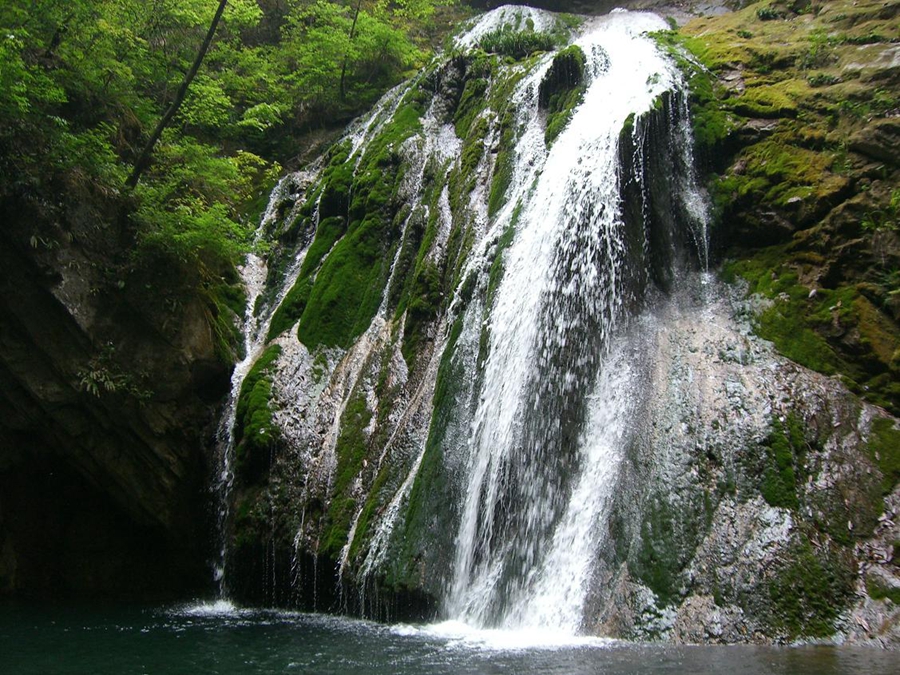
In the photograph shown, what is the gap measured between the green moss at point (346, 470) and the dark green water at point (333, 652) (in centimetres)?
129

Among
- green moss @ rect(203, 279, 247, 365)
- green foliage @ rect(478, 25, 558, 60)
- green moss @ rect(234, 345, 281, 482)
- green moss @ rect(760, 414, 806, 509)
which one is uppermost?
green foliage @ rect(478, 25, 558, 60)

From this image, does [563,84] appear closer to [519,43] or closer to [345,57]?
[519,43]

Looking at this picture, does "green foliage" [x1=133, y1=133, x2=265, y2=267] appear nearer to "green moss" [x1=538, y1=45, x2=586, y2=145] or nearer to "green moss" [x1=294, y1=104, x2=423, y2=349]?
"green moss" [x1=294, y1=104, x2=423, y2=349]

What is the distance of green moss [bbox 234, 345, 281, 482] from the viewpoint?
12164mm

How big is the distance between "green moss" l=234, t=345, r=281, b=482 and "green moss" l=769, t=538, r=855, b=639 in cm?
871

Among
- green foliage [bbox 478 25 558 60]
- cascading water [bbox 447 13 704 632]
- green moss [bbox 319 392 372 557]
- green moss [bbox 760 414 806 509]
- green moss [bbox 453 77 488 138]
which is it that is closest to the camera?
green moss [bbox 760 414 806 509]

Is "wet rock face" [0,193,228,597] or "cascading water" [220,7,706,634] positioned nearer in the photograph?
"cascading water" [220,7,706,634]

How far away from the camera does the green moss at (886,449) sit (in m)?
7.43

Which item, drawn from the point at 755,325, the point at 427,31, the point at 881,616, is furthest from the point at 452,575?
the point at 427,31

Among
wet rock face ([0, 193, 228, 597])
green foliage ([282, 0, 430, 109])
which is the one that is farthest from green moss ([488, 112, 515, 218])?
green foliage ([282, 0, 430, 109])

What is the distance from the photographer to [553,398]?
9.65m

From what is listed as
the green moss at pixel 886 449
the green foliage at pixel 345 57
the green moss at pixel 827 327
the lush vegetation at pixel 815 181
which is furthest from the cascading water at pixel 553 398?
the green foliage at pixel 345 57

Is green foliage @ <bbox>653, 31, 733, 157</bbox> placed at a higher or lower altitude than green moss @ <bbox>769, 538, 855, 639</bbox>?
higher

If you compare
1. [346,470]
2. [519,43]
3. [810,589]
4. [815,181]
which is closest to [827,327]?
[815,181]
